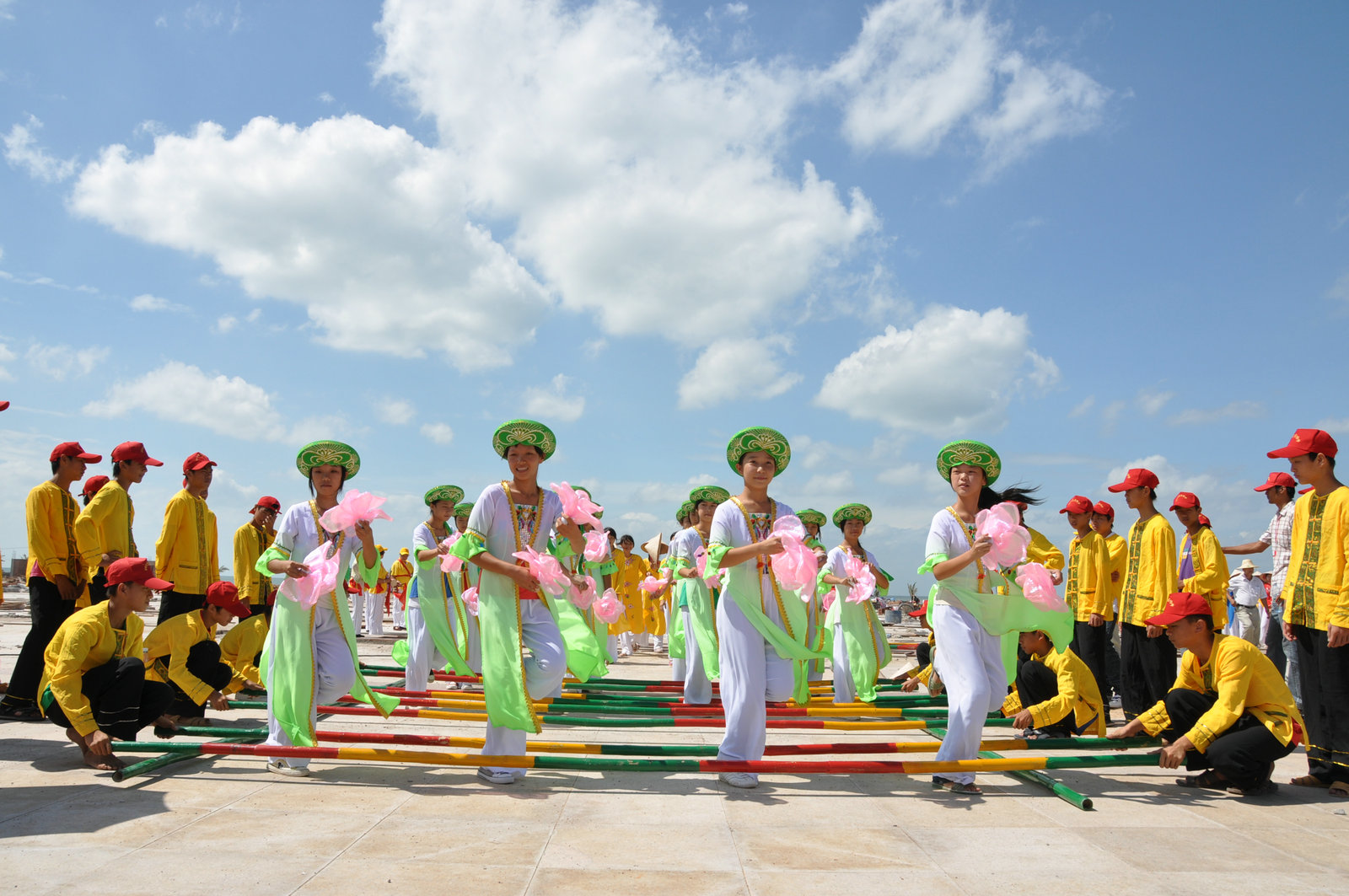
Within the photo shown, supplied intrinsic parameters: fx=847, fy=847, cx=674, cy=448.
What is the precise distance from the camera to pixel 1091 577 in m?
7.92

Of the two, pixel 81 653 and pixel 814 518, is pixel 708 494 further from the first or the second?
pixel 81 653

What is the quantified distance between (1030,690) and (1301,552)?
6.80 ft

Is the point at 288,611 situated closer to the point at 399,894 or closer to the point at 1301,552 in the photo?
the point at 399,894

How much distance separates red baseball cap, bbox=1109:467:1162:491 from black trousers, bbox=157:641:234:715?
23.6 feet

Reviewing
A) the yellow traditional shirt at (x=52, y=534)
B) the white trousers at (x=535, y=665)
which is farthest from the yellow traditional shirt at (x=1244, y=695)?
the yellow traditional shirt at (x=52, y=534)

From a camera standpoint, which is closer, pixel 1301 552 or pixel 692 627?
pixel 1301 552

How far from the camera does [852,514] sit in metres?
8.81

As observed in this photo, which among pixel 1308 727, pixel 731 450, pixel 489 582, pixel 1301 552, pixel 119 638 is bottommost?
pixel 1308 727

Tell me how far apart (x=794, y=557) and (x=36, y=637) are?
18.2 feet

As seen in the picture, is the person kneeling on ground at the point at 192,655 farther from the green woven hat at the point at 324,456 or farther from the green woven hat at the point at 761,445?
the green woven hat at the point at 761,445

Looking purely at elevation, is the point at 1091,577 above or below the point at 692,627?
above

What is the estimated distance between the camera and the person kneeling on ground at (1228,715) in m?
4.65

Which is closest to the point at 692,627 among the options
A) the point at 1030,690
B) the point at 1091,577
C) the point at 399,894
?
the point at 1030,690

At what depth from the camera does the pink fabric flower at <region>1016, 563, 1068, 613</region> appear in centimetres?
496
